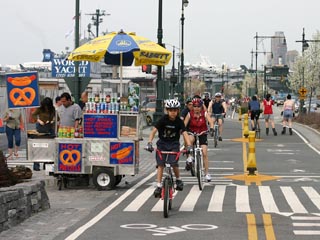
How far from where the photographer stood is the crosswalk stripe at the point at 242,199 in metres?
12.0

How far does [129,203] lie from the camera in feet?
42.0

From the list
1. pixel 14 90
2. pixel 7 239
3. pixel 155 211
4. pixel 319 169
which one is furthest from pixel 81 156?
pixel 319 169

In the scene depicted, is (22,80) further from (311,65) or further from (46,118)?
(311,65)

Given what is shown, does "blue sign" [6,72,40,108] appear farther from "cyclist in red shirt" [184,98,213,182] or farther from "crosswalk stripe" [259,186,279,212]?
"crosswalk stripe" [259,186,279,212]

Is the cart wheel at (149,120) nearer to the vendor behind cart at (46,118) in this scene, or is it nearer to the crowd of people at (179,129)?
the crowd of people at (179,129)

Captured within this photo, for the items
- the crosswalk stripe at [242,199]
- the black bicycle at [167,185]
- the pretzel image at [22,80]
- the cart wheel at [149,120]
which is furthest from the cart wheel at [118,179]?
the cart wheel at [149,120]

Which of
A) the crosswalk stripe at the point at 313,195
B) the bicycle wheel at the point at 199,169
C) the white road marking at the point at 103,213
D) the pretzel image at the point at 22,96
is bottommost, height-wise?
the white road marking at the point at 103,213

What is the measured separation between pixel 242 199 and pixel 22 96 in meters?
4.80

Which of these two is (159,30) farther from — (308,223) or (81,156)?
(308,223)

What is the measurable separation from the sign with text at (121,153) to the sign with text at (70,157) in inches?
25.7

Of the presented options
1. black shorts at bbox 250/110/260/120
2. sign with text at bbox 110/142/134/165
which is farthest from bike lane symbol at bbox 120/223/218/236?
black shorts at bbox 250/110/260/120

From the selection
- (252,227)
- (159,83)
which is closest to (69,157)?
(252,227)

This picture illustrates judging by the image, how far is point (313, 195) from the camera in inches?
540

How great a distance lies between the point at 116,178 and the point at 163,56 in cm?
317
